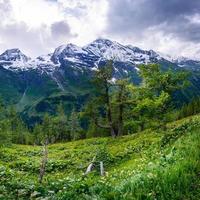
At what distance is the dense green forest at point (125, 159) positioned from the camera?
493 inches

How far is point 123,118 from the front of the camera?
7538 cm

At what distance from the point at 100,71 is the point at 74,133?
242 ft

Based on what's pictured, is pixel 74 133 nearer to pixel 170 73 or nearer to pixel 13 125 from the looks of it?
pixel 13 125

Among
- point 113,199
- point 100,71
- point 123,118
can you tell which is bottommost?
point 113,199

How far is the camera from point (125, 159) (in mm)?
38719

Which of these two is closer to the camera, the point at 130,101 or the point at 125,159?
the point at 125,159

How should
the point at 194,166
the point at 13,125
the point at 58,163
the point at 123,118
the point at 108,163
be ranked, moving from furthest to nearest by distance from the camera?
the point at 13,125 → the point at 123,118 → the point at 58,163 → the point at 108,163 → the point at 194,166

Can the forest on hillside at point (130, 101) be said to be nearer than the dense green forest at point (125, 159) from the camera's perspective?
No

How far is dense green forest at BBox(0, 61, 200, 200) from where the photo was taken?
493 inches

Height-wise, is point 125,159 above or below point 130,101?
below

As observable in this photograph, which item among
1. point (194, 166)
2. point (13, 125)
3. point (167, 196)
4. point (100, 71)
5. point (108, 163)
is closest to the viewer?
point (167, 196)

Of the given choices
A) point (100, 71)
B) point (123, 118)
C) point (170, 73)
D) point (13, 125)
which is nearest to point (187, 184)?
point (170, 73)

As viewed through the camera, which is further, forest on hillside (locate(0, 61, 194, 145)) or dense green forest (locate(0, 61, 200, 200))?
forest on hillside (locate(0, 61, 194, 145))

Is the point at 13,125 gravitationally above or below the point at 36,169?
above
